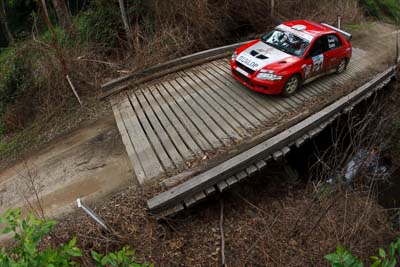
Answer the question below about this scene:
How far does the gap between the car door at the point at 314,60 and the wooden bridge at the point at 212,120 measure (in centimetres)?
56

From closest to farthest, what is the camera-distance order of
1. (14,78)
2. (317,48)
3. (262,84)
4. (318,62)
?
(262,84), (317,48), (318,62), (14,78)

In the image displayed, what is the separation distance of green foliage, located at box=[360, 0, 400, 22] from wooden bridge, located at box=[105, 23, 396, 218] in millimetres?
8136

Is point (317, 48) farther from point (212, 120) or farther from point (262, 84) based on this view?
point (212, 120)

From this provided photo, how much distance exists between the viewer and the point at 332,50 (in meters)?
7.32

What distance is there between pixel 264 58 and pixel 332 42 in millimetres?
2338

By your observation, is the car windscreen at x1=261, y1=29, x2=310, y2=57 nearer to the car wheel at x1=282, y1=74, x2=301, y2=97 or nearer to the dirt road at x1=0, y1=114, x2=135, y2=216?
the car wheel at x1=282, y1=74, x2=301, y2=97

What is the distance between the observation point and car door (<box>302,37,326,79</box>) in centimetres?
674

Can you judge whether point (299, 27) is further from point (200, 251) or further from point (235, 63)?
point (200, 251)

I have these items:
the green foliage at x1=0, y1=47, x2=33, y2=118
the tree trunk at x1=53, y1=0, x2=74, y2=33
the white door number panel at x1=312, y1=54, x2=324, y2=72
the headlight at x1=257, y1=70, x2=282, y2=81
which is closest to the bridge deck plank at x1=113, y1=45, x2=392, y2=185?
the white door number panel at x1=312, y1=54, x2=324, y2=72

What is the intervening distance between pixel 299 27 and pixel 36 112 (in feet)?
27.1

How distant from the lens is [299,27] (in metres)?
7.19

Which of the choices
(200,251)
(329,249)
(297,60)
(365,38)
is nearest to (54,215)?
(200,251)

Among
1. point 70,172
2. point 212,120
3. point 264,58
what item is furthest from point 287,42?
point 70,172

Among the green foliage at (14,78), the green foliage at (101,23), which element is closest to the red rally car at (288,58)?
the green foliage at (101,23)
